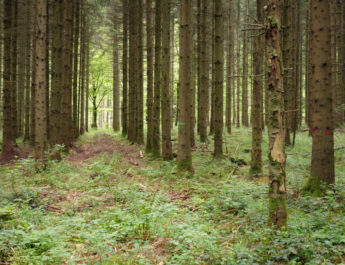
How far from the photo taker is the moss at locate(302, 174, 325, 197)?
6.71 m

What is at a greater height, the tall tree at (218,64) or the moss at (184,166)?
the tall tree at (218,64)

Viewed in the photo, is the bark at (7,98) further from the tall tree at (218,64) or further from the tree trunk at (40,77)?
the tall tree at (218,64)

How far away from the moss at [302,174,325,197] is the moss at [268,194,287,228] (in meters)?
2.60

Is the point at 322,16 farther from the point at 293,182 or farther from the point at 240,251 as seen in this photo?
the point at 240,251

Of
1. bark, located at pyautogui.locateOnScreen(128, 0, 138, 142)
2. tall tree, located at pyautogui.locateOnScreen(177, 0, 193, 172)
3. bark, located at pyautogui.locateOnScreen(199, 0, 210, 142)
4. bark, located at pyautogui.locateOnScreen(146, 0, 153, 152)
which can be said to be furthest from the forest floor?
bark, located at pyautogui.locateOnScreen(128, 0, 138, 142)

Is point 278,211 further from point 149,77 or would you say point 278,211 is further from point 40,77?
point 149,77

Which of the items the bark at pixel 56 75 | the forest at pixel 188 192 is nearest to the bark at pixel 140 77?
the forest at pixel 188 192

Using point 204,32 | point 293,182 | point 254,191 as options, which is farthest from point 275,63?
point 204,32

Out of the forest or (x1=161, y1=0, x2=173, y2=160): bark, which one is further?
(x1=161, y1=0, x2=173, y2=160): bark

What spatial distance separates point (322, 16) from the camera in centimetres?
684

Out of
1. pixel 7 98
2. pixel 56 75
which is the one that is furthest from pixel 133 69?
pixel 7 98

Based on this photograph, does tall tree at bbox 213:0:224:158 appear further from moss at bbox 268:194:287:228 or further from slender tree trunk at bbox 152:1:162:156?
moss at bbox 268:194:287:228

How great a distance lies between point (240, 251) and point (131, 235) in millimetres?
1822

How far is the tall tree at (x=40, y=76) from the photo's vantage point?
10039 mm
